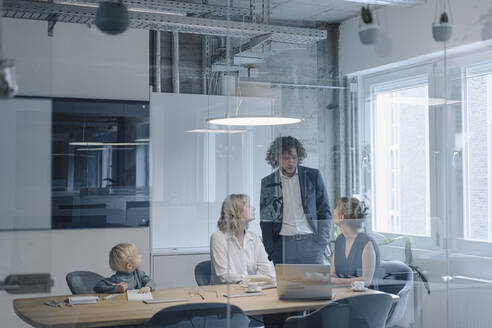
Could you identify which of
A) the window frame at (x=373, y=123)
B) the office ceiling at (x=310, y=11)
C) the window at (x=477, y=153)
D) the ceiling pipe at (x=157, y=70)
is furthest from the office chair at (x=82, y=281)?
the window at (x=477, y=153)

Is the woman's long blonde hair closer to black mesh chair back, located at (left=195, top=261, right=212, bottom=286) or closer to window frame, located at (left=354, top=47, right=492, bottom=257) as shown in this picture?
black mesh chair back, located at (left=195, top=261, right=212, bottom=286)

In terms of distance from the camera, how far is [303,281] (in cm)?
327

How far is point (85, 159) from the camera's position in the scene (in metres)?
2.71

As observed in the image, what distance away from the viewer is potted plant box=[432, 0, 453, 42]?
3.75 meters

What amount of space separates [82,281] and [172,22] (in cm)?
127

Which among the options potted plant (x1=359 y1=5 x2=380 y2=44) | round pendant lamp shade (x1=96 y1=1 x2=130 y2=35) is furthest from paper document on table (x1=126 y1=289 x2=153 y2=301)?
potted plant (x1=359 y1=5 x2=380 y2=44)

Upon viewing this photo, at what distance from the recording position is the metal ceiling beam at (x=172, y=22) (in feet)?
9.07

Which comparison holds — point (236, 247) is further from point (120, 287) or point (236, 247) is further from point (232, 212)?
point (120, 287)

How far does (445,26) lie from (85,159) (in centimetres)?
234

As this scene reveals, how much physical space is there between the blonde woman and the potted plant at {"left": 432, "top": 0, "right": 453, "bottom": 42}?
5.34 feet

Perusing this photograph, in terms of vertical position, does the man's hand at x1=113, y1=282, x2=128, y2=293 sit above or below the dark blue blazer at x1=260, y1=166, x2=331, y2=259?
below

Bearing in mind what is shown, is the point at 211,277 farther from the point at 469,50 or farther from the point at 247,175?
the point at 469,50

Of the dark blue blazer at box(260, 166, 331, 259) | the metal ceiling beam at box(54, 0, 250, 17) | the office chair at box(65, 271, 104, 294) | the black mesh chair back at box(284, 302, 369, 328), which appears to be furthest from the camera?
the black mesh chair back at box(284, 302, 369, 328)

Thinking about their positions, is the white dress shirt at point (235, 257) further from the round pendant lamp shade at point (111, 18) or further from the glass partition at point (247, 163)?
the round pendant lamp shade at point (111, 18)
